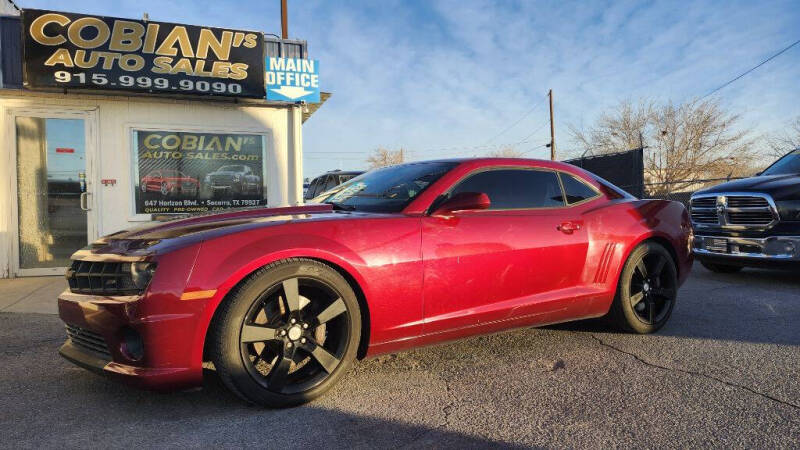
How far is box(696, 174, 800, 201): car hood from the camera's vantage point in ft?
20.2

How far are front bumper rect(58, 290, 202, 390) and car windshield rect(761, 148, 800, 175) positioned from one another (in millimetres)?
7763

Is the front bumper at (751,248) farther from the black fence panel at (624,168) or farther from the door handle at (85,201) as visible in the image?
the door handle at (85,201)

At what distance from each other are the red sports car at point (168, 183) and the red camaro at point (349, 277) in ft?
17.4

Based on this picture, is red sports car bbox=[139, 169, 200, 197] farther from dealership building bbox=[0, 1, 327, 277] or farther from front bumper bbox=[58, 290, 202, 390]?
front bumper bbox=[58, 290, 202, 390]

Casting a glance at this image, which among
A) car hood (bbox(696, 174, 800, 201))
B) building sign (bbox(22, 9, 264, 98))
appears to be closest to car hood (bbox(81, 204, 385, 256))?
building sign (bbox(22, 9, 264, 98))

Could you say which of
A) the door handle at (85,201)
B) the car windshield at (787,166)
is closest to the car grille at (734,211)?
the car windshield at (787,166)

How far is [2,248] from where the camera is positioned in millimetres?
7551

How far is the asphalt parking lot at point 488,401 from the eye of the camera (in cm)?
241

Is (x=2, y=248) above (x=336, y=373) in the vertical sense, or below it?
above

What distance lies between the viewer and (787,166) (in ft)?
23.6

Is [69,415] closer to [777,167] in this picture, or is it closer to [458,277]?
[458,277]

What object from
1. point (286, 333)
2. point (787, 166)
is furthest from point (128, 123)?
point (787, 166)

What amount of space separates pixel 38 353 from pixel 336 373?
2566mm

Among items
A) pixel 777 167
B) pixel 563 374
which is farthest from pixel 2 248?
pixel 777 167
